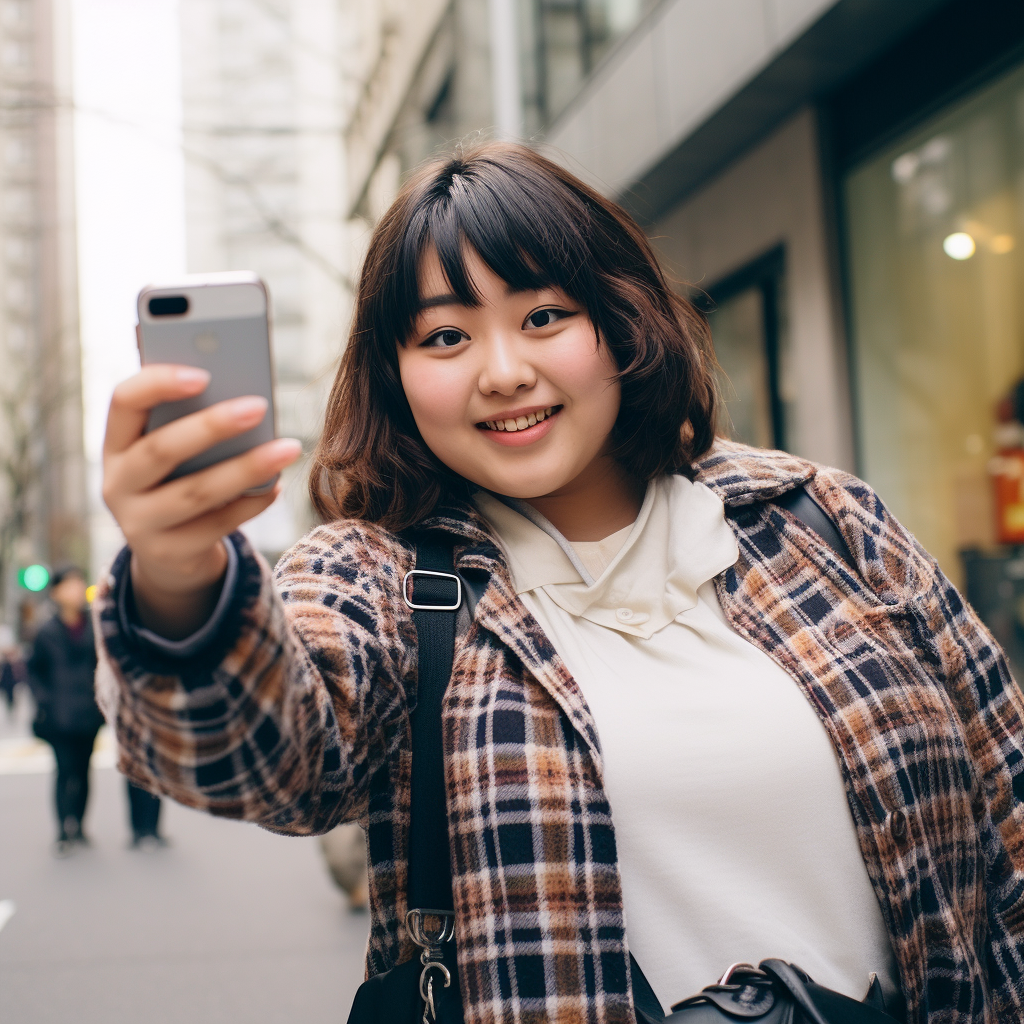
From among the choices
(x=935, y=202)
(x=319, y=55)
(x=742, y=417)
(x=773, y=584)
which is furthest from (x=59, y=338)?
(x=773, y=584)

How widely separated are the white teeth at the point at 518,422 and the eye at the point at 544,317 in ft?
0.42

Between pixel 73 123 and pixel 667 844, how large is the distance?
7.44 metres

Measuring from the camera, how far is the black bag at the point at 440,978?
1354 millimetres

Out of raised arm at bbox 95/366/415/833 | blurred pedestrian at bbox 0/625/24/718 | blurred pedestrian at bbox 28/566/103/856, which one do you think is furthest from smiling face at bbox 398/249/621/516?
blurred pedestrian at bbox 0/625/24/718

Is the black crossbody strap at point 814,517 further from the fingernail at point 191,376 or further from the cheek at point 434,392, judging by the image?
the fingernail at point 191,376

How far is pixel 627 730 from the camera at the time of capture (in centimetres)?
150

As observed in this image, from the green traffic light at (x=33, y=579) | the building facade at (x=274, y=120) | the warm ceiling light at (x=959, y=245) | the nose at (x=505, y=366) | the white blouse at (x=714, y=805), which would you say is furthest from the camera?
the green traffic light at (x=33, y=579)

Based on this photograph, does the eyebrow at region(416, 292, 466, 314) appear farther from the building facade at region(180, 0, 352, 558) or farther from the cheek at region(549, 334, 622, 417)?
the building facade at region(180, 0, 352, 558)

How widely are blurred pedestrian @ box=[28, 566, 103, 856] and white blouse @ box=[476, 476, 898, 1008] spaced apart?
7.30 metres

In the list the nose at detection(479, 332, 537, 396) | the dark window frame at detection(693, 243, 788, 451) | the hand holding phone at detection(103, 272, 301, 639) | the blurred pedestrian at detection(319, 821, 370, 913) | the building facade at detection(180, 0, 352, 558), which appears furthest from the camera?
the dark window frame at detection(693, 243, 788, 451)

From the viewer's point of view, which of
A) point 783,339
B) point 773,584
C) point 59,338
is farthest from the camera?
point 59,338

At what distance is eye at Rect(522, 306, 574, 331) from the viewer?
1639mm

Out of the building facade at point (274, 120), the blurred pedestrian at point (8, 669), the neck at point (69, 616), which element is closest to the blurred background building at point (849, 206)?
the building facade at point (274, 120)

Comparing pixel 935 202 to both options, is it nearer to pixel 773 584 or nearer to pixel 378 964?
pixel 773 584
